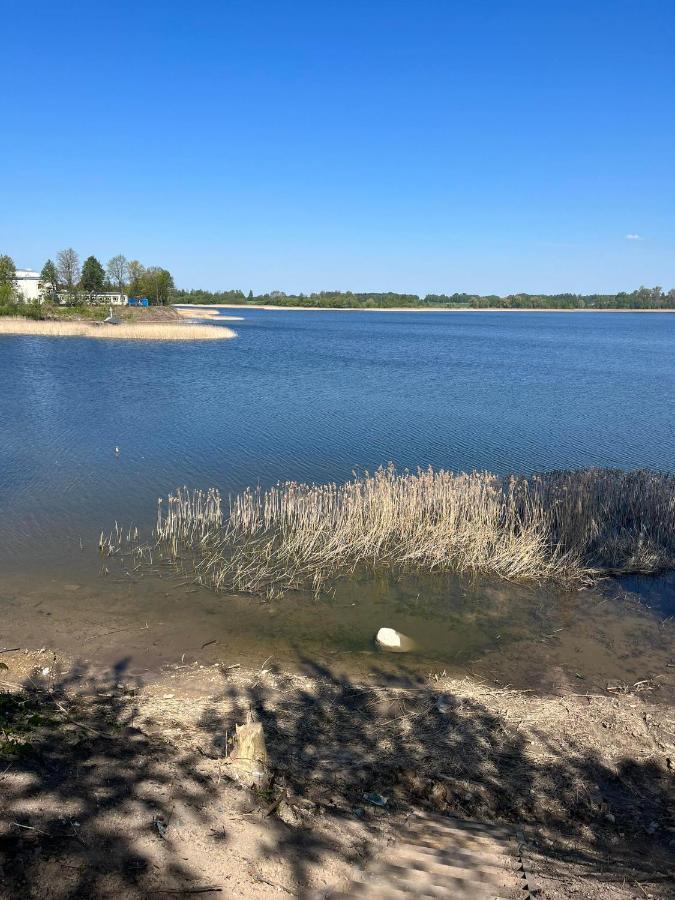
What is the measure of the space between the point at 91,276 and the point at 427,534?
276ft

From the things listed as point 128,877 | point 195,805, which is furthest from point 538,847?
point 128,877

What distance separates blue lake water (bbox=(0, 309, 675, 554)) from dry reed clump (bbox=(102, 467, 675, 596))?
2283mm

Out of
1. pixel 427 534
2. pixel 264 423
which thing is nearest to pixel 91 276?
pixel 264 423

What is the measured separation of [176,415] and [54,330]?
37.7m

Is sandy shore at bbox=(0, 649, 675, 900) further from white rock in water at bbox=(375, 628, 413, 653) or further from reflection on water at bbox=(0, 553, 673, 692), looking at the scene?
white rock in water at bbox=(375, 628, 413, 653)

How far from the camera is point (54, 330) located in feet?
179

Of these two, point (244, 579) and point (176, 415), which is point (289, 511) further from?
point (176, 415)

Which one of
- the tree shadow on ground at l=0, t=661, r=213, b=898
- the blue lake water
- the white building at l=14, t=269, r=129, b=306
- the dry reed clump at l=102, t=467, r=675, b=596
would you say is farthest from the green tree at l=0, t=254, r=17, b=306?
the tree shadow on ground at l=0, t=661, r=213, b=898

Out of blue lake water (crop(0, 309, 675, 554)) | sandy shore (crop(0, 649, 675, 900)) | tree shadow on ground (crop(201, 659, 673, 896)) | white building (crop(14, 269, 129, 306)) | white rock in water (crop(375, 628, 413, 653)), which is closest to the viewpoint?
sandy shore (crop(0, 649, 675, 900))

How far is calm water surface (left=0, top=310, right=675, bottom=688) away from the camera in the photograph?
9.16 meters

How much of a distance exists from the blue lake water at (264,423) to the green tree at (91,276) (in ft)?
143

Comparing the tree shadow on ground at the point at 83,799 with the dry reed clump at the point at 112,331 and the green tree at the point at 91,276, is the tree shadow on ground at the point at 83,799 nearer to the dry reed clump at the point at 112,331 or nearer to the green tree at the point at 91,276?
the dry reed clump at the point at 112,331

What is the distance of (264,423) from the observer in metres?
21.5

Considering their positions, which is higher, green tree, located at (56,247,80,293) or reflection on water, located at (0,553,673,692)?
green tree, located at (56,247,80,293)
